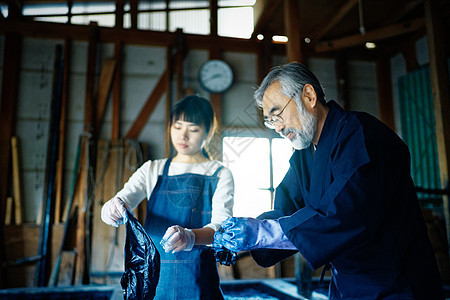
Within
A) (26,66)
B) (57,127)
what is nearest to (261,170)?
(57,127)

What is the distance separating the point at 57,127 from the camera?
17.8 ft

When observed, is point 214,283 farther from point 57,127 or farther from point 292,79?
point 57,127

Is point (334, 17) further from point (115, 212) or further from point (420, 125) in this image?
point (115, 212)

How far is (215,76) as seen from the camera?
5.84m

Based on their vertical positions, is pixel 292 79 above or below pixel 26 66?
below

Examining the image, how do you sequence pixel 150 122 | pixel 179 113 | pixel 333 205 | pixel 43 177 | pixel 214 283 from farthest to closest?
1. pixel 150 122
2. pixel 43 177
3. pixel 179 113
4. pixel 214 283
5. pixel 333 205

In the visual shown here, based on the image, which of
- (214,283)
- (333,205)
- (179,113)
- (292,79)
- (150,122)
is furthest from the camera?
(150,122)

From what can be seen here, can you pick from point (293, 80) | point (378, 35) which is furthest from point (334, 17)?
point (293, 80)

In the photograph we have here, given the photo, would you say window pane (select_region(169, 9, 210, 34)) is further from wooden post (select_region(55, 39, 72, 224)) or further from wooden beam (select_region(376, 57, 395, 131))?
wooden beam (select_region(376, 57, 395, 131))

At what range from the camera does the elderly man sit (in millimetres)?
1137

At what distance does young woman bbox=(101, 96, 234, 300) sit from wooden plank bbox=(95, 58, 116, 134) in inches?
153

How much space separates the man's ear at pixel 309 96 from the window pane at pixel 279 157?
14.5ft

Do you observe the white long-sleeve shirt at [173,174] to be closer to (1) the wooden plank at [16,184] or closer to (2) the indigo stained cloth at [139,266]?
(2) the indigo stained cloth at [139,266]

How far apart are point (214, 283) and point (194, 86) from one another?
4.42 meters
